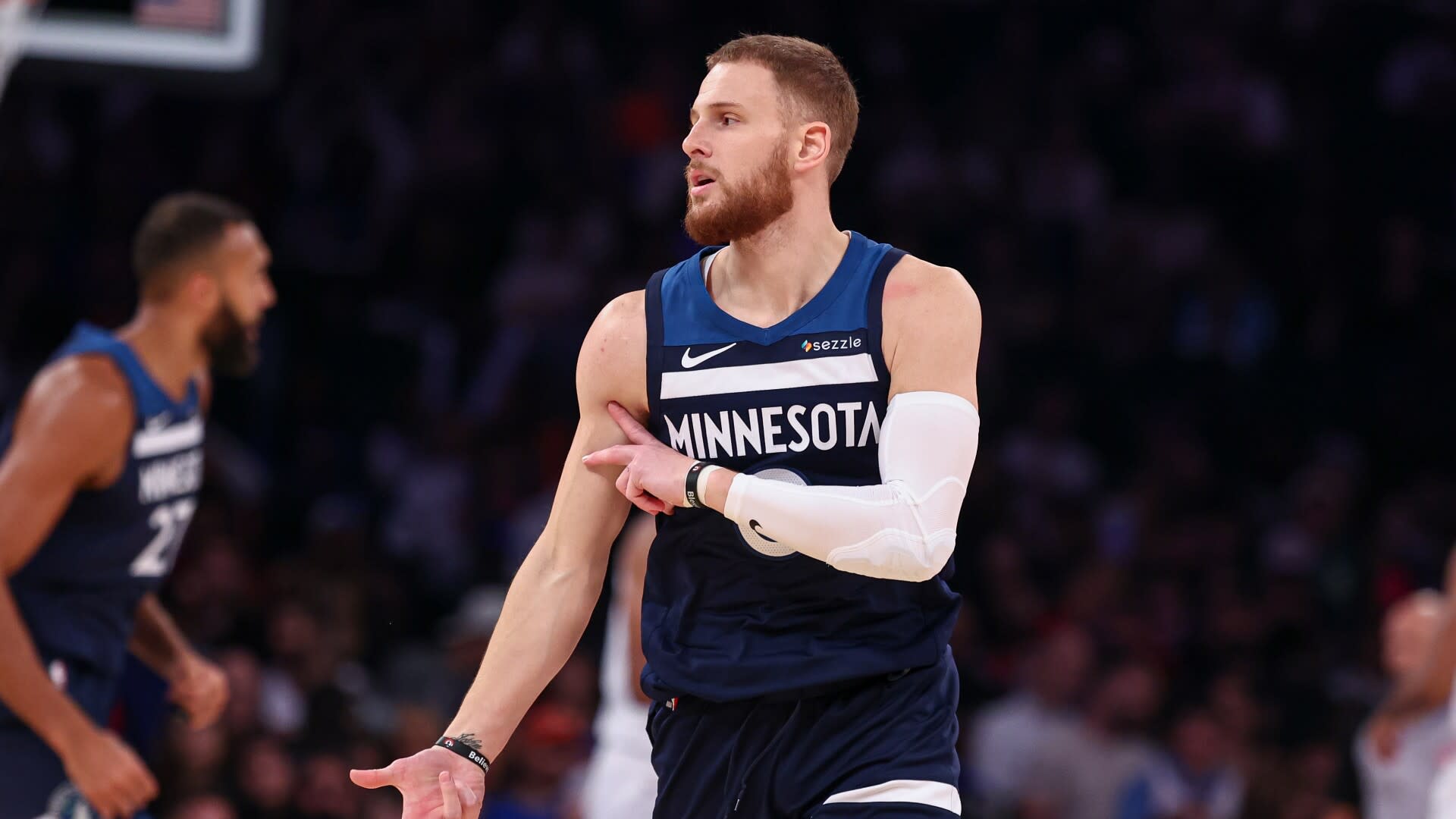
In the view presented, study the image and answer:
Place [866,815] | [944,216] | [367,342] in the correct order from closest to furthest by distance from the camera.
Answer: [866,815]
[367,342]
[944,216]

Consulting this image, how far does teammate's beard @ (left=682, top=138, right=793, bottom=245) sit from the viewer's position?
3.74 meters

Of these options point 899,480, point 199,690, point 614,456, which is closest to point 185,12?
point 199,690

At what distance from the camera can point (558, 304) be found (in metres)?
11.6

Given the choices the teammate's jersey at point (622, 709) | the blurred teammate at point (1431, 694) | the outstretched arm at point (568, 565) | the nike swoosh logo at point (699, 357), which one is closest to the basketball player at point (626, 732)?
the teammate's jersey at point (622, 709)

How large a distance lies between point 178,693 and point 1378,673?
7.23 metres

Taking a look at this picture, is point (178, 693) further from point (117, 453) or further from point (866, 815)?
point (866, 815)

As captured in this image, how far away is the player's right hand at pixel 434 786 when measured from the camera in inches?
133

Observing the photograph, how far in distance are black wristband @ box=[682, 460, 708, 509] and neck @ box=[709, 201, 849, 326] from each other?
44 centimetres

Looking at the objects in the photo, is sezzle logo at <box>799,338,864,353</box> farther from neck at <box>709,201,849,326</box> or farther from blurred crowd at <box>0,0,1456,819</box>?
blurred crowd at <box>0,0,1456,819</box>

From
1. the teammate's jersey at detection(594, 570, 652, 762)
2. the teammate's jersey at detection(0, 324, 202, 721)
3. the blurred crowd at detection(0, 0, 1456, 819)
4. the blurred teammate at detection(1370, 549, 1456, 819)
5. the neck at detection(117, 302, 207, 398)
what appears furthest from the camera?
the blurred crowd at detection(0, 0, 1456, 819)

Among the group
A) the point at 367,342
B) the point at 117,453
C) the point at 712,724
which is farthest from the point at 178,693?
the point at 367,342

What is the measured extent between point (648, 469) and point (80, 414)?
2.38m

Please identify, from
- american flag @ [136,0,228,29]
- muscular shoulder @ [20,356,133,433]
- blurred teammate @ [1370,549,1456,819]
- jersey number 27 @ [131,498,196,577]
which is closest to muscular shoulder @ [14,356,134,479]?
muscular shoulder @ [20,356,133,433]

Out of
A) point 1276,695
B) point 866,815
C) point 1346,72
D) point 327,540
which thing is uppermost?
point 1346,72
